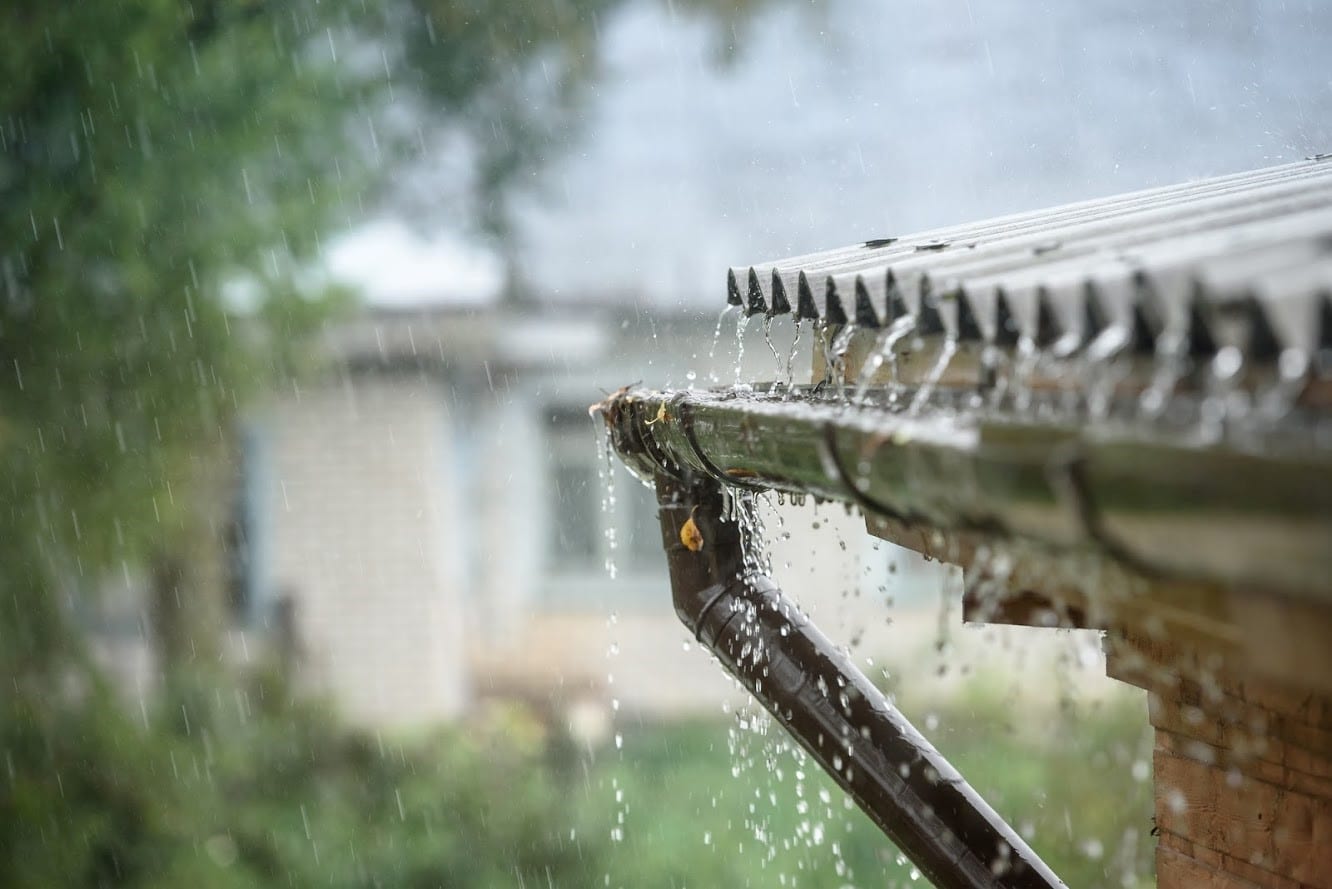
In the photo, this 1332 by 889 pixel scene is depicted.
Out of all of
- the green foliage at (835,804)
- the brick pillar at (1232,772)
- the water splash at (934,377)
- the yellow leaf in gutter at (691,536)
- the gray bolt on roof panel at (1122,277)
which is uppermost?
the gray bolt on roof panel at (1122,277)

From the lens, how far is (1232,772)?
1.86 meters

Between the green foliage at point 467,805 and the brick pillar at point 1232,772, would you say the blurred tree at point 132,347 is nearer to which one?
the green foliage at point 467,805

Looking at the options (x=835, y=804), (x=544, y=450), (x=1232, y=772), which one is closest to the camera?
(x=1232, y=772)

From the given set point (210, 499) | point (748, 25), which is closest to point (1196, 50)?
point (748, 25)

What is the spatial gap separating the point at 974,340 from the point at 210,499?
272 inches

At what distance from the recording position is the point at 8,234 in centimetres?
630

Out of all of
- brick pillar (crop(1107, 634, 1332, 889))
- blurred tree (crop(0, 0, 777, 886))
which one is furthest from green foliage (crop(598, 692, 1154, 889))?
brick pillar (crop(1107, 634, 1332, 889))

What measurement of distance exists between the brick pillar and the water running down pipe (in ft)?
0.88

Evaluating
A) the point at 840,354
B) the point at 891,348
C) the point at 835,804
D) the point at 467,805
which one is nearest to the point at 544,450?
the point at 467,805

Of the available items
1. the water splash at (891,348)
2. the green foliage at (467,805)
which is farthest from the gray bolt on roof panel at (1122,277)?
the green foliage at (467,805)

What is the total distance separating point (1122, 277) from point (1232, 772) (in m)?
1.14

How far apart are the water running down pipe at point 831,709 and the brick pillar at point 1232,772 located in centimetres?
27

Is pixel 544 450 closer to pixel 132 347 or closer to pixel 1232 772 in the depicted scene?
pixel 132 347

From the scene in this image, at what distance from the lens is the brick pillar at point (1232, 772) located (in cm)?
166
